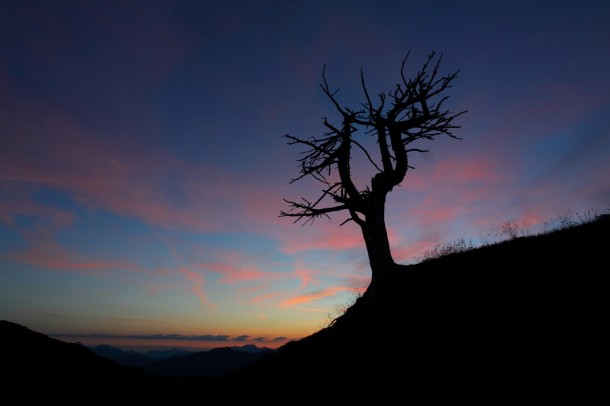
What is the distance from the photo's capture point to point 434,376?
14.2 feet

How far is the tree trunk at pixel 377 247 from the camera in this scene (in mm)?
10234

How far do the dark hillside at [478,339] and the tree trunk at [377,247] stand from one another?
6.11 ft

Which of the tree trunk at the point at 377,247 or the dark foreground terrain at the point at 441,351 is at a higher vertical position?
the tree trunk at the point at 377,247

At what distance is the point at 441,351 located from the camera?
15.8ft

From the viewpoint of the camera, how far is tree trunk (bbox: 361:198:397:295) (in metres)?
10.2

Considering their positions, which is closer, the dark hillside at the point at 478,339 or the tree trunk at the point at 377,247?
the dark hillside at the point at 478,339

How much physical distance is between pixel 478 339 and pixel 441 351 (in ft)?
1.85

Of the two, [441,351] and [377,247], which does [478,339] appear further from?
[377,247]

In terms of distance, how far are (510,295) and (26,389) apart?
9249 mm

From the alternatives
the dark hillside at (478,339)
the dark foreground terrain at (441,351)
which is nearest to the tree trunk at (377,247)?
the dark foreground terrain at (441,351)

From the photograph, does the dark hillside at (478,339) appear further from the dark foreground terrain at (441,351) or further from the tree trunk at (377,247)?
the tree trunk at (377,247)

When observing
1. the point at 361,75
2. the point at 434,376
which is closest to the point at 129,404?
the point at 434,376

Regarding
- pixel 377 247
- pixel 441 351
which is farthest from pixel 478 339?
pixel 377 247

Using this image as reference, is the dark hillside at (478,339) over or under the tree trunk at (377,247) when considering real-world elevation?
under
